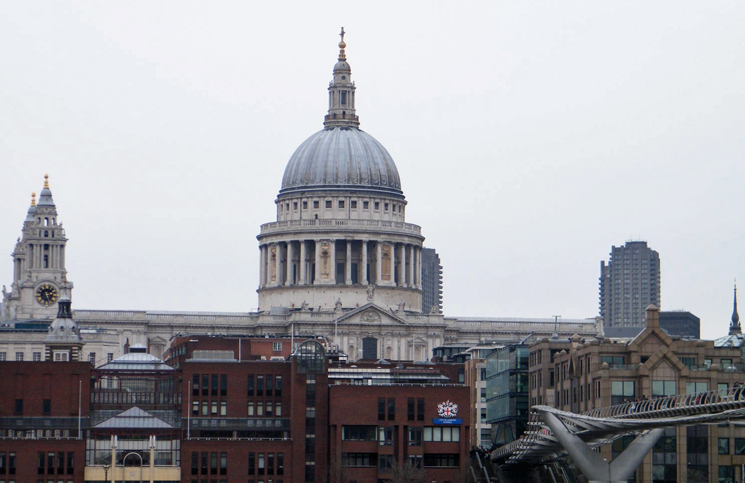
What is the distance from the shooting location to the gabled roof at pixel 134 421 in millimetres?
189625

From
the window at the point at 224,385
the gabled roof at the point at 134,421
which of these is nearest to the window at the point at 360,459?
the window at the point at 224,385

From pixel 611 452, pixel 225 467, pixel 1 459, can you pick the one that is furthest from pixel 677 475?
pixel 1 459

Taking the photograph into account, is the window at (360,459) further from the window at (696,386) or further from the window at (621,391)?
the window at (696,386)

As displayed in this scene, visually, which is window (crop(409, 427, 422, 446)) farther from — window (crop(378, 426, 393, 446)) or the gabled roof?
the gabled roof

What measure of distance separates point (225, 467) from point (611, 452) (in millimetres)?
33716

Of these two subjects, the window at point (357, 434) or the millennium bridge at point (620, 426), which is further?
the window at point (357, 434)

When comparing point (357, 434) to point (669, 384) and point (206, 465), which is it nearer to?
point (206, 465)

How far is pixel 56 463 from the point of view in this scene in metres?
182

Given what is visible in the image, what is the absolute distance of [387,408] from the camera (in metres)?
191

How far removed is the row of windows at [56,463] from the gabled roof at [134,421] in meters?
6.76

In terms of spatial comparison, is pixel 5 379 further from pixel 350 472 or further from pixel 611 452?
pixel 611 452

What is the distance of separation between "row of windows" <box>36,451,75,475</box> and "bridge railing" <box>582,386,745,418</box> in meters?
39.6

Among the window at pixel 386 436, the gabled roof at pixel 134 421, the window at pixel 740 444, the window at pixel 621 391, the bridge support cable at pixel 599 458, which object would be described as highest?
the window at pixel 621 391

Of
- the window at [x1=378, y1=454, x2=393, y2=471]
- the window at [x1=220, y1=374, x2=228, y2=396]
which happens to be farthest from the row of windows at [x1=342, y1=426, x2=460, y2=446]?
the window at [x1=220, y1=374, x2=228, y2=396]
